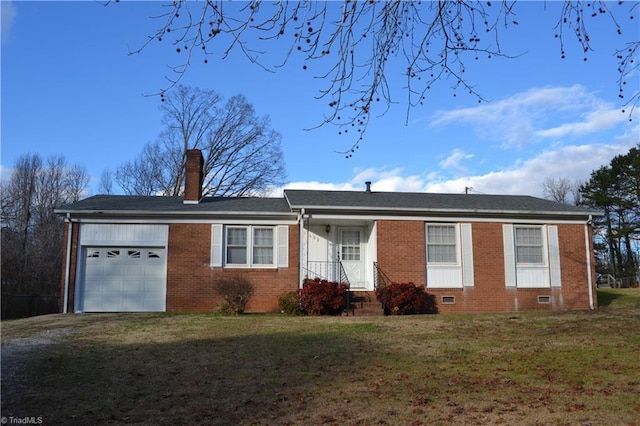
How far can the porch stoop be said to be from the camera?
1692 cm

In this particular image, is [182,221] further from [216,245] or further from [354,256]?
[354,256]

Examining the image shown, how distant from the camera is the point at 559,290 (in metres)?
19.0

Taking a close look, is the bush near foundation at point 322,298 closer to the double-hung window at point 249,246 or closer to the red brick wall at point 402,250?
the red brick wall at point 402,250

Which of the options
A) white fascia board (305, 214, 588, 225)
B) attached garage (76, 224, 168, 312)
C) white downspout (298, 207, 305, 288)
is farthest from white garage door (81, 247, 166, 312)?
white fascia board (305, 214, 588, 225)

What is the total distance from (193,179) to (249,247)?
3781mm

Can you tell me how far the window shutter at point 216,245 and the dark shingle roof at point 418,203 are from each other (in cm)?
266

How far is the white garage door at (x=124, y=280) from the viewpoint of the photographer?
17828 mm

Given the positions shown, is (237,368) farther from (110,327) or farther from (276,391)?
(110,327)

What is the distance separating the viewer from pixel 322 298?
53.9 feet

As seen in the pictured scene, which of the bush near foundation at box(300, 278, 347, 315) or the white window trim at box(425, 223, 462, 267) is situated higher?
the white window trim at box(425, 223, 462, 267)

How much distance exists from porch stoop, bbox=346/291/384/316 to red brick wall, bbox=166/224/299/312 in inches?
82.9

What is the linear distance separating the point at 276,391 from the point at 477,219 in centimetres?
1342

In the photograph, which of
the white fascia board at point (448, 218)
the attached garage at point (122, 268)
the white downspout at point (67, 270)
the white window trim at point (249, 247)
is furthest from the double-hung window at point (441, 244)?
the white downspout at point (67, 270)

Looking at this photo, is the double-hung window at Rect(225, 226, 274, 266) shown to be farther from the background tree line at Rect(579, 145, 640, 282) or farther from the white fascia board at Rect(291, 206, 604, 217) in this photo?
the background tree line at Rect(579, 145, 640, 282)
